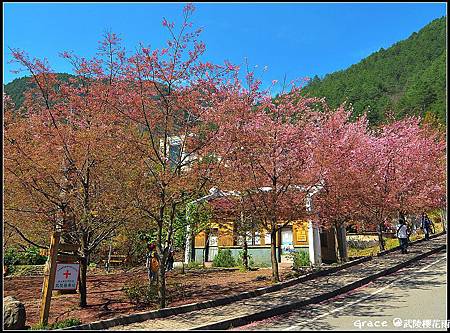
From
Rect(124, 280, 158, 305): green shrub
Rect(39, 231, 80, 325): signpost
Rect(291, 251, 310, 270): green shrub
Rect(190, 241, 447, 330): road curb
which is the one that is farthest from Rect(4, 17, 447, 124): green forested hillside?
Rect(39, 231, 80, 325): signpost

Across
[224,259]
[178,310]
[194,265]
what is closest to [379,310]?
[178,310]

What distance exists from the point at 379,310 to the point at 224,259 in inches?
441

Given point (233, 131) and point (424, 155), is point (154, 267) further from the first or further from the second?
point (424, 155)

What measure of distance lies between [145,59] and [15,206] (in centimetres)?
492

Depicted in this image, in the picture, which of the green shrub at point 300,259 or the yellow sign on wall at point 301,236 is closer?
the green shrub at point 300,259

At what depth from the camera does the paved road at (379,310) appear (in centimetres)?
781

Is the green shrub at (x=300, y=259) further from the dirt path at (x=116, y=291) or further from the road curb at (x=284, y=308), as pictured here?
the road curb at (x=284, y=308)

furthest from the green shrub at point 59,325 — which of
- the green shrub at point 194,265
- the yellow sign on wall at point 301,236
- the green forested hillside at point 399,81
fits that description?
the green forested hillside at point 399,81

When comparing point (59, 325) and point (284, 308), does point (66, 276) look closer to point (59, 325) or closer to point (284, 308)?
point (59, 325)

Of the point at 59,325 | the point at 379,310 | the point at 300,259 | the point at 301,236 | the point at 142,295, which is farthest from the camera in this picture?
the point at 301,236

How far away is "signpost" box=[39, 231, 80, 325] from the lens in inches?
333

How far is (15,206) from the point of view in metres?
9.81

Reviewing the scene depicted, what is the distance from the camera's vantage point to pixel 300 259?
16.9 meters

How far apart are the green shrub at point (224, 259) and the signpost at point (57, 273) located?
1077 cm
